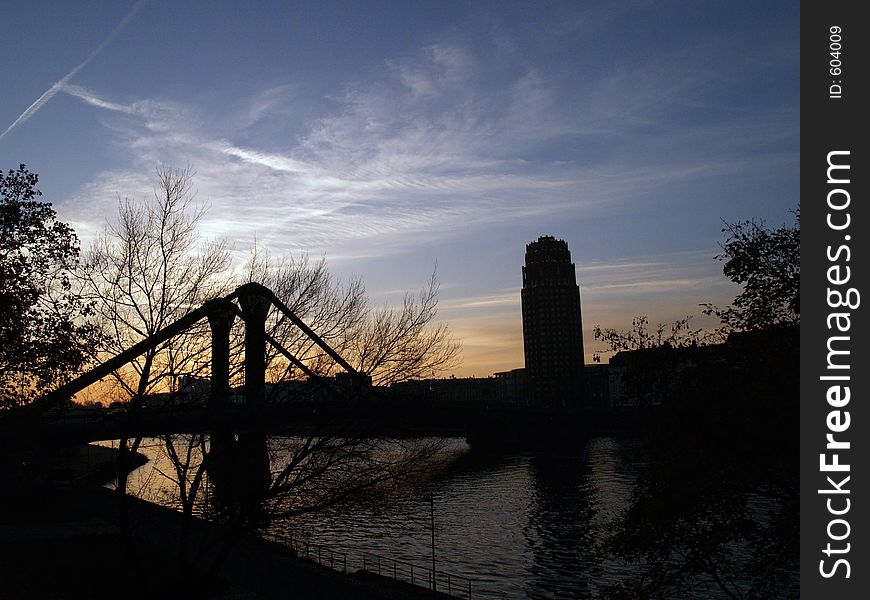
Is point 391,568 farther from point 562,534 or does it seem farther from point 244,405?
point 244,405

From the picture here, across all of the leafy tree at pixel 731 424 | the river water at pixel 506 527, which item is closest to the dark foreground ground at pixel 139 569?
the river water at pixel 506 527

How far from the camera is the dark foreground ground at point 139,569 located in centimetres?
2014

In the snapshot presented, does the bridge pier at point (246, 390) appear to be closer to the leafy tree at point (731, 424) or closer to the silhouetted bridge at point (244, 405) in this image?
the silhouetted bridge at point (244, 405)

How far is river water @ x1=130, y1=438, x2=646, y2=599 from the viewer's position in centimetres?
3033

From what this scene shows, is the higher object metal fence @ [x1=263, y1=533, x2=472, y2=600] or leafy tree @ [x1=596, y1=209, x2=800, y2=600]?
leafy tree @ [x1=596, y1=209, x2=800, y2=600]

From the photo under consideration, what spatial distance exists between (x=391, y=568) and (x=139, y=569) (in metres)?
15.8

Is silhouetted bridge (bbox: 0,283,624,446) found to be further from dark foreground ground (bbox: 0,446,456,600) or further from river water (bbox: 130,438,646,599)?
dark foreground ground (bbox: 0,446,456,600)

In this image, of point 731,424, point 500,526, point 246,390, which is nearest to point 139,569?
point 246,390

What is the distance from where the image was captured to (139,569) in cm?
1792

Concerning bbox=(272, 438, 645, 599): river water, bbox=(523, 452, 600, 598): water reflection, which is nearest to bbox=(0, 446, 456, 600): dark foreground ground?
bbox=(272, 438, 645, 599): river water

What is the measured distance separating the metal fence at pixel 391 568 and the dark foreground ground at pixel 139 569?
151 cm

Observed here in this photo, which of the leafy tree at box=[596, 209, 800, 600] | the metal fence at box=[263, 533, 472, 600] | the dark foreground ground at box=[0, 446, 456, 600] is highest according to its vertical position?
the leafy tree at box=[596, 209, 800, 600]

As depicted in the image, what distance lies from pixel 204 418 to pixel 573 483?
49.1 m

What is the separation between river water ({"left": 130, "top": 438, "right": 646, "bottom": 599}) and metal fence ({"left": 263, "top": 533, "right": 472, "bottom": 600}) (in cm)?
37
